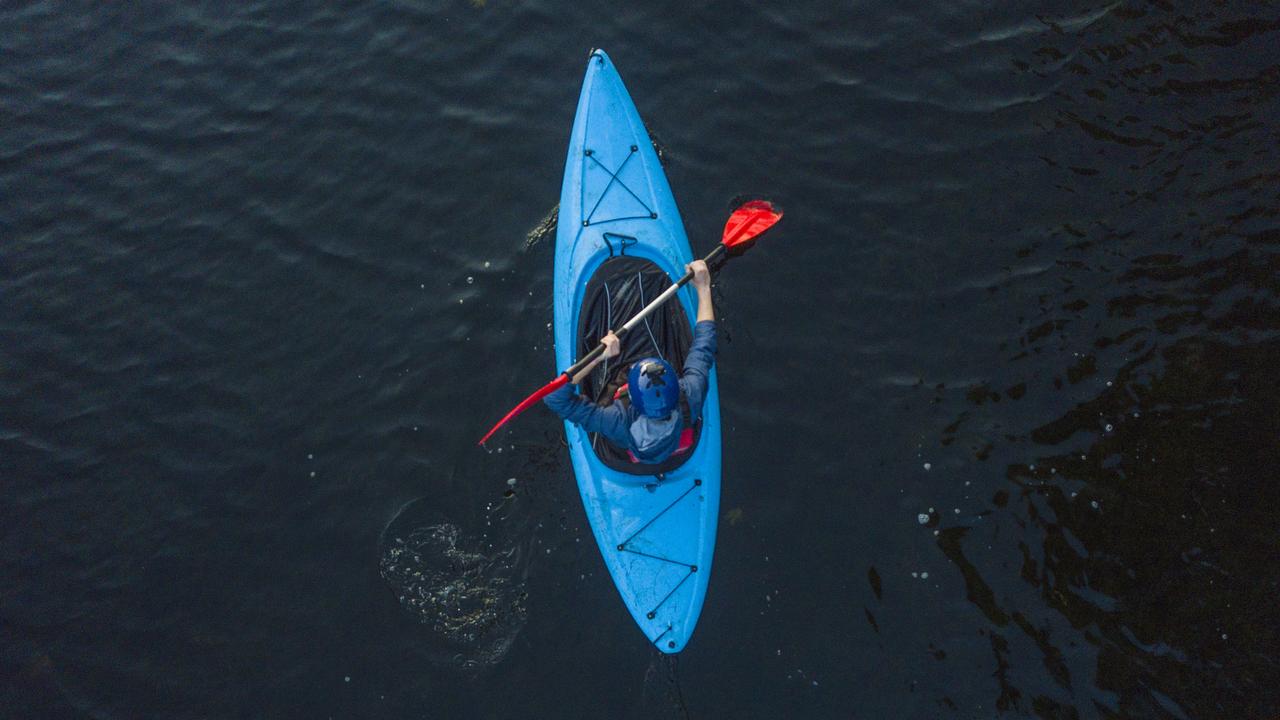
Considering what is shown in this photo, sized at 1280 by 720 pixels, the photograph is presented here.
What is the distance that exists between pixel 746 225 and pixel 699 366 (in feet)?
5.93

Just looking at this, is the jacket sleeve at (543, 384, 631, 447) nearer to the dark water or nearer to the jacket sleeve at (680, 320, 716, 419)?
the jacket sleeve at (680, 320, 716, 419)

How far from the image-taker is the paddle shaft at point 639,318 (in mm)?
6242

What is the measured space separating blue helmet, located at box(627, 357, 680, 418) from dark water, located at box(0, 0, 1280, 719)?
1.48m

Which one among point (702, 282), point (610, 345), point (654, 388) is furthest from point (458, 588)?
point (702, 282)

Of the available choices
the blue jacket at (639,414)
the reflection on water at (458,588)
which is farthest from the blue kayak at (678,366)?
the reflection on water at (458,588)

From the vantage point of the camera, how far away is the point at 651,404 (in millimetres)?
5699

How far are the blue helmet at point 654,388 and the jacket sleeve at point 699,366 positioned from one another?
0.79ft

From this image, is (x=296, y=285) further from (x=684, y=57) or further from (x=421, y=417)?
(x=684, y=57)

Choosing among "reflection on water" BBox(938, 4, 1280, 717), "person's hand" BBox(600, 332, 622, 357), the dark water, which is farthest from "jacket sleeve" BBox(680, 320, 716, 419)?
"reflection on water" BBox(938, 4, 1280, 717)

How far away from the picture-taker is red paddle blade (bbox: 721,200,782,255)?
7293 mm

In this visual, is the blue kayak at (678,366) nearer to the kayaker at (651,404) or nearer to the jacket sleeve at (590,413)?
the kayaker at (651,404)

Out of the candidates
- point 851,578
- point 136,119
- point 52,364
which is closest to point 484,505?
point 851,578

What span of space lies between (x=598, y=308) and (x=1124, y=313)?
166 inches

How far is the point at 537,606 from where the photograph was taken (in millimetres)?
6570
